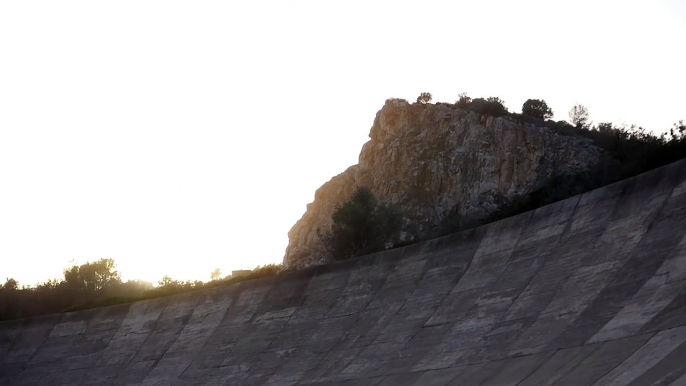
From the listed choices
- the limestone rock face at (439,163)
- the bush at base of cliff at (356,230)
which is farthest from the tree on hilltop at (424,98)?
the bush at base of cliff at (356,230)

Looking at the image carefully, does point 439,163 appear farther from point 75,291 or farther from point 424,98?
point 75,291

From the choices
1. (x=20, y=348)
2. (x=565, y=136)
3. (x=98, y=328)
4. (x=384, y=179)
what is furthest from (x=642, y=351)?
(x=384, y=179)

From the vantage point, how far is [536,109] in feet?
251

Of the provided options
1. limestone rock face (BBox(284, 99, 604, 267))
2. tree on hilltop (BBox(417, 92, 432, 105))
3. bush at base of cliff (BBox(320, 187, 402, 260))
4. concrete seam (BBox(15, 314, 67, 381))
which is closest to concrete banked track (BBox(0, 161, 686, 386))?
concrete seam (BBox(15, 314, 67, 381))

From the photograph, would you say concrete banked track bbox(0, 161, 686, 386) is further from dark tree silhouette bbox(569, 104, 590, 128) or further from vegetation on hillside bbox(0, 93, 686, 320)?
dark tree silhouette bbox(569, 104, 590, 128)

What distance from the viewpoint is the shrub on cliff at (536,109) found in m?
75.6

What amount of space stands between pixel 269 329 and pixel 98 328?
10.5 meters

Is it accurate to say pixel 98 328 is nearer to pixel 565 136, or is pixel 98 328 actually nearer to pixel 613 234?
pixel 613 234

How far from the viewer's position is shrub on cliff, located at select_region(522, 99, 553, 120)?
75625mm

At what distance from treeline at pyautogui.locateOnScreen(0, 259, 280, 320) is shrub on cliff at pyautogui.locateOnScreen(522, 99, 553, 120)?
38.0m

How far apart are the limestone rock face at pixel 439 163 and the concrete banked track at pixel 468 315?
33.5 meters

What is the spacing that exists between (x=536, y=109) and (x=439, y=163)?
11198mm

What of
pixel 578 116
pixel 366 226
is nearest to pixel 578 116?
pixel 578 116

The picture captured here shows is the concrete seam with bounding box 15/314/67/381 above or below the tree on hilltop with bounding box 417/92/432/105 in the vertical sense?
below
